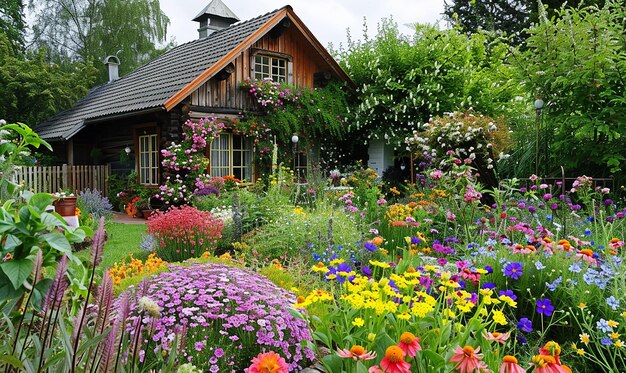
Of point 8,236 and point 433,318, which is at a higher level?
point 8,236

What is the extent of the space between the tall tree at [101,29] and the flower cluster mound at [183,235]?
22.2m

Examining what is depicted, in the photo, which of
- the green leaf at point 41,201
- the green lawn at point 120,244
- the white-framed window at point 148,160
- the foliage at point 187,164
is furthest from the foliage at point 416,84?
the green leaf at point 41,201

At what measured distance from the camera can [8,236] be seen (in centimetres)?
136

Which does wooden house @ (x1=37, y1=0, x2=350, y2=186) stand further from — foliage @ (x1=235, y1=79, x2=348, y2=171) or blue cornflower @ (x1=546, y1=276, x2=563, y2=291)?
blue cornflower @ (x1=546, y1=276, x2=563, y2=291)

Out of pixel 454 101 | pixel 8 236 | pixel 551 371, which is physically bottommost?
pixel 551 371

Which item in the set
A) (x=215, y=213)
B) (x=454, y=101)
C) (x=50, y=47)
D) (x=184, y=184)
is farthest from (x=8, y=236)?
(x=50, y=47)

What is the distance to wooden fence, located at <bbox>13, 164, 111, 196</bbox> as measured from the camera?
11514 mm

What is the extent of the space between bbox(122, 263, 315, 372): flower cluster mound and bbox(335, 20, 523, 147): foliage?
1115 cm

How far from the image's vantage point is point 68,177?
1269 centimetres

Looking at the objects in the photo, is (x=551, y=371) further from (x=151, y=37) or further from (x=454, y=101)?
(x=151, y=37)

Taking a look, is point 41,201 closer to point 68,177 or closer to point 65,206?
point 65,206

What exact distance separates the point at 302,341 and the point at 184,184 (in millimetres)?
9559

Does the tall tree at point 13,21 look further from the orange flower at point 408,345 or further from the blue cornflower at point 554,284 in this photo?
the orange flower at point 408,345

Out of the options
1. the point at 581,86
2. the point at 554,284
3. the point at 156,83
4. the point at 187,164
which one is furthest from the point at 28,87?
the point at 554,284
